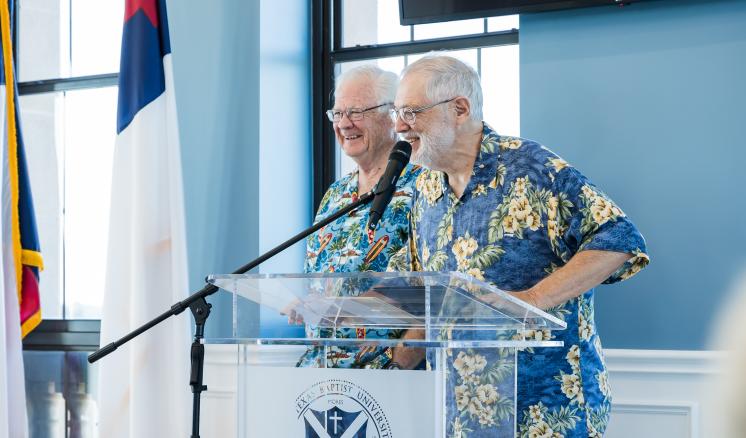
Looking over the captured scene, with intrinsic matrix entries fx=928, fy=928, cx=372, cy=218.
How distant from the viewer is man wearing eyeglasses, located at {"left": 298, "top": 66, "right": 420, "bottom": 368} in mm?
2457

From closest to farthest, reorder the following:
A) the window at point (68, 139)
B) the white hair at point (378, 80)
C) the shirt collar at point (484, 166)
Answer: the shirt collar at point (484, 166)
the white hair at point (378, 80)
the window at point (68, 139)

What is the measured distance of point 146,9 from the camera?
10.3ft

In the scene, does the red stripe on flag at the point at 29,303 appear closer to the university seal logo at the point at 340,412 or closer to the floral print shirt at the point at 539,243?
the floral print shirt at the point at 539,243

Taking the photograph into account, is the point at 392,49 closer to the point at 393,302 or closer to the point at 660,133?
the point at 660,133

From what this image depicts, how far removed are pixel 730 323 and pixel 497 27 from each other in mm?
1280

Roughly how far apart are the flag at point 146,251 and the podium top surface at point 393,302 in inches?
59.3

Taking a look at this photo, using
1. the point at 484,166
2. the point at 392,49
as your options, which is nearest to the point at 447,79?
the point at 484,166

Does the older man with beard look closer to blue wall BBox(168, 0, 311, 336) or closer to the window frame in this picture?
blue wall BBox(168, 0, 311, 336)

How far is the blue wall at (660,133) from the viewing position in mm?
2504

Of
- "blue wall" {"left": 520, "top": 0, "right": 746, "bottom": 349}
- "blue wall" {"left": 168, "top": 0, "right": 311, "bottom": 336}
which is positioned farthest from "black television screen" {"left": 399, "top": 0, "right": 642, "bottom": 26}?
"blue wall" {"left": 168, "top": 0, "right": 311, "bottom": 336}

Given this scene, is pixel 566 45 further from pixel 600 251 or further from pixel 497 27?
pixel 600 251

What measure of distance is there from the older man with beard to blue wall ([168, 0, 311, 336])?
1049 millimetres

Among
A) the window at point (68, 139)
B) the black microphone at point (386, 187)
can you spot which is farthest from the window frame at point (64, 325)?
the black microphone at point (386, 187)

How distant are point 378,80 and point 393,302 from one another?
1.26 meters
